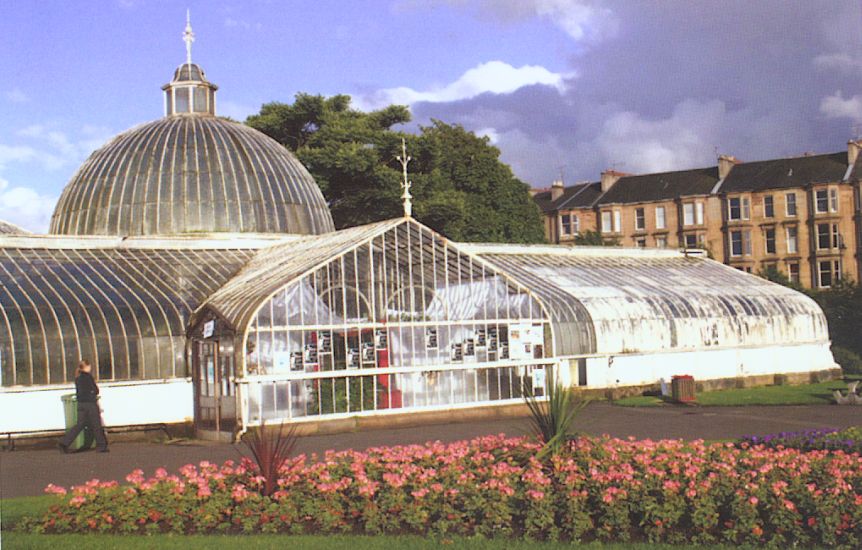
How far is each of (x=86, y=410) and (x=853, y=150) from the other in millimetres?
73855

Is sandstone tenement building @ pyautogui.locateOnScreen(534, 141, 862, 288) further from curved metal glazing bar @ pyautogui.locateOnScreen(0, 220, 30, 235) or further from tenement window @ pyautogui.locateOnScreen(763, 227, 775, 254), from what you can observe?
curved metal glazing bar @ pyautogui.locateOnScreen(0, 220, 30, 235)

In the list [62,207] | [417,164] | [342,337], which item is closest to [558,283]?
[342,337]

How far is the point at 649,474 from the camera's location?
14.8 metres

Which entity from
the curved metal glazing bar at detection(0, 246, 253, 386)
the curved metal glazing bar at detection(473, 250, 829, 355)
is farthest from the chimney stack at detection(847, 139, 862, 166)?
the curved metal glazing bar at detection(0, 246, 253, 386)

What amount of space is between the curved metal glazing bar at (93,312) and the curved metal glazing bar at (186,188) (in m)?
3.91

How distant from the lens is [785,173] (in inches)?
3477

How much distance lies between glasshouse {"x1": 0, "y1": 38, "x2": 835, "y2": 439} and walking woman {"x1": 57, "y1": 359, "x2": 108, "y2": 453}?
2.71 metres

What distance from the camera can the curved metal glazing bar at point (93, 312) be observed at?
88.1ft

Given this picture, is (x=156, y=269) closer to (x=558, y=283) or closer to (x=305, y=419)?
(x=305, y=419)

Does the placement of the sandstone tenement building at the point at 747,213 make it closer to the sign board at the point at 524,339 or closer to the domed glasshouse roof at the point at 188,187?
the domed glasshouse roof at the point at 188,187

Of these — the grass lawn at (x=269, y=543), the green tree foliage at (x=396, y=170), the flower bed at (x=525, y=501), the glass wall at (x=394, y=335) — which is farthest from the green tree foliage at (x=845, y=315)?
the grass lawn at (x=269, y=543)

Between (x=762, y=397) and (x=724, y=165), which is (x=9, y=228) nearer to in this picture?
(x=762, y=397)

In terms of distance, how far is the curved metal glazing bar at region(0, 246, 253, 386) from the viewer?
Result: 2686cm

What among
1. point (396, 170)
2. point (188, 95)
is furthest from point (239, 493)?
point (396, 170)
